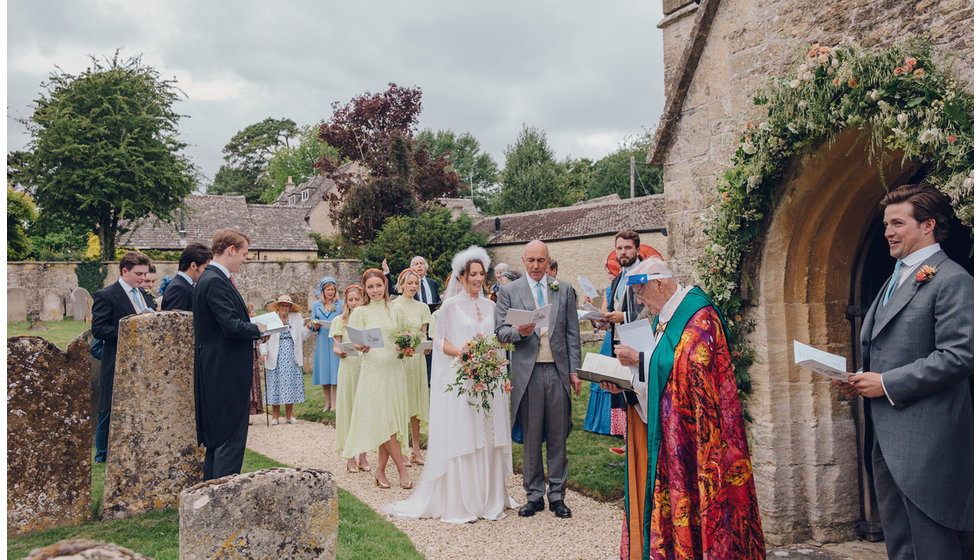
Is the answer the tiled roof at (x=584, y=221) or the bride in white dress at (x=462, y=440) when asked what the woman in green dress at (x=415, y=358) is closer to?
the bride in white dress at (x=462, y=440)

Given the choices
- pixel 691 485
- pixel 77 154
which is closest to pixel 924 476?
pixel 691 485

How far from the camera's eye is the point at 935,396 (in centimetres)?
335

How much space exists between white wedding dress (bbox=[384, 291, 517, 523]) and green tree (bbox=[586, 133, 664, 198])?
166ft

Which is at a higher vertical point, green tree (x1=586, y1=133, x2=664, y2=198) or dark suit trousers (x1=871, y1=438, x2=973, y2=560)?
green tree (x1=586, y1=133, x2=664, y2=198)

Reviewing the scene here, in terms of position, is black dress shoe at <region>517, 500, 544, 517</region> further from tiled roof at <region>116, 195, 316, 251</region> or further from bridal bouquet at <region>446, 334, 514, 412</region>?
tiled roof at <region>116, 195, 316, 251</region>

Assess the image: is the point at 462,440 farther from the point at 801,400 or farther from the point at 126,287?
the point at 126,287

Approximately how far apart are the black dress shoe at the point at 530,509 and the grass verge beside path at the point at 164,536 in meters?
1.12

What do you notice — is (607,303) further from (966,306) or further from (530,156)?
(530,156)

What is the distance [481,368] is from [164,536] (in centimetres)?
280

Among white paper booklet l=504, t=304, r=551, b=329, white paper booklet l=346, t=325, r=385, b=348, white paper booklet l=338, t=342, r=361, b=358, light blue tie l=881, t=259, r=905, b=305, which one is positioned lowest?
white paper booklet l=338, t=342, r=361, b=358

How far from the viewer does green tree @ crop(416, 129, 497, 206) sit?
227 feet

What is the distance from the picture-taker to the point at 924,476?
335 cm

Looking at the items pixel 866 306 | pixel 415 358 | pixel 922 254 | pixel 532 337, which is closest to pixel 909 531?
pixel 922 254

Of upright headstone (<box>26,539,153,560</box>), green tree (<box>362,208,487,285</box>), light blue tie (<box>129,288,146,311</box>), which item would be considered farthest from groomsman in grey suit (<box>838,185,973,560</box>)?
green tree (<box>362,208,487,285</box>)
